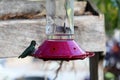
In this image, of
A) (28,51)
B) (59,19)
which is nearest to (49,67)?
(59,19)

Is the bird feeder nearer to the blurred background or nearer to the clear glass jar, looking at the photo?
the clear glass jar

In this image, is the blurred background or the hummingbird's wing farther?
the blurred background

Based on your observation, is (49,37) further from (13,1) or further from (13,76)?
(13,76)

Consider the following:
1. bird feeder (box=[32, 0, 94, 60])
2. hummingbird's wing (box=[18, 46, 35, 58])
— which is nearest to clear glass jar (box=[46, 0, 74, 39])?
bird feeder (box=[32, 0, 94, 60])

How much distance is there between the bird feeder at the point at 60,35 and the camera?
1.33m

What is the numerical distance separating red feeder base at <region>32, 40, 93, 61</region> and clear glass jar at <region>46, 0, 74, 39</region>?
0.09 meters

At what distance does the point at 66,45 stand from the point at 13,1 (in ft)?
1.31

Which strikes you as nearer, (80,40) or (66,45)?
(66,45)

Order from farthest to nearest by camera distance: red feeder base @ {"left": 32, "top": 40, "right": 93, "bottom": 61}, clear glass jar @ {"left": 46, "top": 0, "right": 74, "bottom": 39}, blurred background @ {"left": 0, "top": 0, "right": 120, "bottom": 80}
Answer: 1. blurred background @ {"left": 0, "top": 0, "right": 120, "bottom": 80}
2. clear glass jar @ {"left": 46, "top": 0, "right": 74, "bottom": 39}
3. red feeder base @ {"left": 32, "top": 40, "right": 93, "bottom": 61}

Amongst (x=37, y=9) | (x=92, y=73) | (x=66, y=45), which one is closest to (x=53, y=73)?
(x=92, y=73)

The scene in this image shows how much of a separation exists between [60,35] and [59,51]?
16cm

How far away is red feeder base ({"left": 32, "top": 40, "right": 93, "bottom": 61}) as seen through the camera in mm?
1308

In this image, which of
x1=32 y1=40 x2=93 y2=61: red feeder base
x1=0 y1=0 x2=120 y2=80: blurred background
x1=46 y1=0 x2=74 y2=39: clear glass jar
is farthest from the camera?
x1=0 y1=0 x2=120 y2=80: blurred background

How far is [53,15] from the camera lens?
1577 mm
